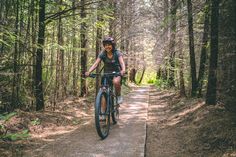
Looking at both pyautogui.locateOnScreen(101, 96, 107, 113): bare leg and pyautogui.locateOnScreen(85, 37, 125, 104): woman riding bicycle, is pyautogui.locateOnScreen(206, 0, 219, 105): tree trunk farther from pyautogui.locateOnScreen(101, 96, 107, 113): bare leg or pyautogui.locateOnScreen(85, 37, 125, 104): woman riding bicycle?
pyautogui.locateOnScreen(101, 96, 107, 113): bare leg

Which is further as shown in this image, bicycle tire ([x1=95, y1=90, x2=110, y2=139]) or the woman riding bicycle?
the woman riding bicycle

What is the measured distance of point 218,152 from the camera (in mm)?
6625

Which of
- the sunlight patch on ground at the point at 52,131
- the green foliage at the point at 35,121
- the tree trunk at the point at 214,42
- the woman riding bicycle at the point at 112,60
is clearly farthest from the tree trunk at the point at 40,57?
the tree trunk at the point at 214,42

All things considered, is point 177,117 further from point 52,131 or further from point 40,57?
point 40,57

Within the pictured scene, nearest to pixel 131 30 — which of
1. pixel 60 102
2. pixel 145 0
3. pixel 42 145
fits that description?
pixel 145 0

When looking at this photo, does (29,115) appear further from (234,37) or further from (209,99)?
(234,37)

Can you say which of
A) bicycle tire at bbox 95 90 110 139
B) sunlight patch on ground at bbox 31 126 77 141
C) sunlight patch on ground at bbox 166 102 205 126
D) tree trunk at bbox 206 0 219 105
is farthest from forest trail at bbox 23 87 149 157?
tree trunk at bbox 206 0 219 105

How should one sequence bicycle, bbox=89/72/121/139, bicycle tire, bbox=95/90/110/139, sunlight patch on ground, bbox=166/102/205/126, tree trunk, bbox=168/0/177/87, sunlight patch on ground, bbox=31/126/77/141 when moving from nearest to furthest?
bicycle tire, bbox=95/90/110/139 < bicycle, bbox=89/72/121/139 < sunlight patch on ground, bbox=31/126/77/141 < sunlight patch on ground, bbox=166/102/205/126 < tree trunk, bbox=168/0/177/87

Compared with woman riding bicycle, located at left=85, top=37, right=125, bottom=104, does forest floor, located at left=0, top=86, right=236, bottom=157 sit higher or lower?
lower

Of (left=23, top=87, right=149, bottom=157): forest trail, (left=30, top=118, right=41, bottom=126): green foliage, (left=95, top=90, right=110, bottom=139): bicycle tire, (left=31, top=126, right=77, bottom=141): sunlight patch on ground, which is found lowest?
(left=31, top=126, right=77, bottom=141): sunlight patch on ground

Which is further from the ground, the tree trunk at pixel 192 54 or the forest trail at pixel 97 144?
the tree trunk at pixel 192 54

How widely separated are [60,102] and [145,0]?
16.6 meters

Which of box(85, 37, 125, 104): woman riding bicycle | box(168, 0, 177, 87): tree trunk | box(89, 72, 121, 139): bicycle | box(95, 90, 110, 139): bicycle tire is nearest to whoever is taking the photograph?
box(95, 90, 110, 139): bicycle tire

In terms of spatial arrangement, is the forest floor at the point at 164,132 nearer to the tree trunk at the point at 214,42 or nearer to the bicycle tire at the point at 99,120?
the bicycle tire at the point at 99,120
